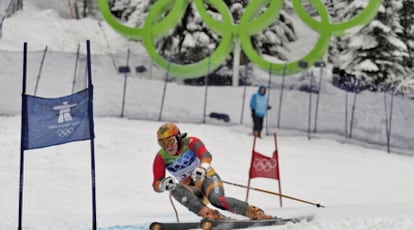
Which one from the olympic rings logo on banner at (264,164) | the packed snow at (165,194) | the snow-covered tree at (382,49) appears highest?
the snow-covered tree at (382,49)

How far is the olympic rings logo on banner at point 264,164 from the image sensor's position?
9.62 meters

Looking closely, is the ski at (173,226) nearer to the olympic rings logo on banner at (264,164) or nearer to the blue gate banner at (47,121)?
the blue gate banner at (47,121)

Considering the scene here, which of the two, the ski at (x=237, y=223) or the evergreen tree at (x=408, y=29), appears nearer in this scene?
the ski at (x=237, y=223)

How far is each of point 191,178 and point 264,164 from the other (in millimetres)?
2199

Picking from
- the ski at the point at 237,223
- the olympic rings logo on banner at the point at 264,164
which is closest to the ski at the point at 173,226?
the ski at the point at 237,223

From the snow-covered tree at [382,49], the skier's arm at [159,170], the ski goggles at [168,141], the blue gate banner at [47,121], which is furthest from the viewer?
the snow-covered tree at [382,49]

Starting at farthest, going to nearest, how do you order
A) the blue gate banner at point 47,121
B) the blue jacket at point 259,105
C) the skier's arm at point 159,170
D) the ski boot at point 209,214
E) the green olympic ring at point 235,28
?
the green olympic ring at point 235,28 < the blue jacket at point 259,105 < the skier's arm at point 159,170 < the ski boot at point 209,214 < the blue gate banner at point 47,121

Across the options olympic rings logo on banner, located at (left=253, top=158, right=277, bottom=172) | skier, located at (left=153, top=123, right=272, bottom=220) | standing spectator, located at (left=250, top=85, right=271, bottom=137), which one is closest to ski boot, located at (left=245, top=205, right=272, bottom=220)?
skier, located at (left=153, top=123, right=272, bottom=220)

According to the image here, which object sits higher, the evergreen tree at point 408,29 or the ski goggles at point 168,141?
the evergreen tree at point 408,29

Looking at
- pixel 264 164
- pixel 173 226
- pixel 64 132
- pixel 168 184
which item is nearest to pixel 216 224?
pixel 173 226

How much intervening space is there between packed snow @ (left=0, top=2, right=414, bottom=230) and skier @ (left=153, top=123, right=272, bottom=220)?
2.55 ft

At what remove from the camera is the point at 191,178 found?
7.75 metres

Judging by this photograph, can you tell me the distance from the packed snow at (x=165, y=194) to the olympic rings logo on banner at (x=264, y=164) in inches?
25.0

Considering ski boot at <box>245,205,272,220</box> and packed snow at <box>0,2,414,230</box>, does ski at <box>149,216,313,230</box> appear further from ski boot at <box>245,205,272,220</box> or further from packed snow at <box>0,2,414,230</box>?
packed snow at <box>0,2,414,230</box>
